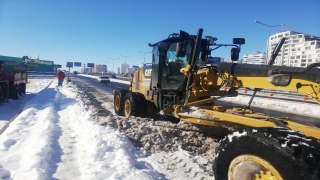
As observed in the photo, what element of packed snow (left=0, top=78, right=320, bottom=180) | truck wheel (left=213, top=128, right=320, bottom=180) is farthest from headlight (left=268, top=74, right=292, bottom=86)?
packed snow (left=0, top=78, right=320, bottom=180)

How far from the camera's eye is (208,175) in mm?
3619

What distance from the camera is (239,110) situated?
4.71 meters

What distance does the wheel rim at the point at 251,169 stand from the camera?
96.4 inches

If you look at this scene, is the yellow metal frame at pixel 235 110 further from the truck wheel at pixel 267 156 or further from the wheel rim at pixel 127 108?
the wheel rim at pixel 127 108

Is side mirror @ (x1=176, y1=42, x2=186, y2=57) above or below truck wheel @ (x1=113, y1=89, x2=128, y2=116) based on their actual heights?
above

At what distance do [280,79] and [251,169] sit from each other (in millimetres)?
1334

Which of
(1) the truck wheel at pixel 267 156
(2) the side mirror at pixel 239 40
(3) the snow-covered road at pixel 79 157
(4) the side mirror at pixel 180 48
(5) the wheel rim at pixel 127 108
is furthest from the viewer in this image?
(5) the wheel rim at pixel 127 108

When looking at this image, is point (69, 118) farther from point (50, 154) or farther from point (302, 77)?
point (302, 77)

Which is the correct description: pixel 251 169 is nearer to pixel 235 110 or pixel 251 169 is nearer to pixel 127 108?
pixel 235 110

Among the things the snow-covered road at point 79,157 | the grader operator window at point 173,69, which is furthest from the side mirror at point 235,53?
the snow-covered road at point 79,157

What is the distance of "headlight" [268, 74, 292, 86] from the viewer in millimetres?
3051

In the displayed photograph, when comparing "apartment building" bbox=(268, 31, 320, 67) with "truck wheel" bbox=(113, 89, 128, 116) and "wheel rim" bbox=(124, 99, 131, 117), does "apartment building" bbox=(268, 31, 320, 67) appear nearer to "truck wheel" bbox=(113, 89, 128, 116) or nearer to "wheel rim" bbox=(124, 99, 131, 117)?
"truck wheel" bbox=(113, 89, 128, 116)

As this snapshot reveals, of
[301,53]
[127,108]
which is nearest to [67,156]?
[127,108]

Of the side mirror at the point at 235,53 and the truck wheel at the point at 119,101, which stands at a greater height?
the side mirror at the point at 235,53
